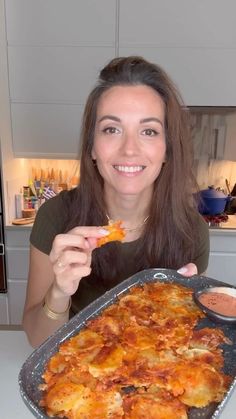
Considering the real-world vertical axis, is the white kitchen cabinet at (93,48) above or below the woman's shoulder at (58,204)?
above

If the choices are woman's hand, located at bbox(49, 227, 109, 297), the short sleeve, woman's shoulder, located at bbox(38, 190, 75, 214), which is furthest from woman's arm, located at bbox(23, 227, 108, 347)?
woman's shoulder, located at bbox(38, 190, 75, 214)

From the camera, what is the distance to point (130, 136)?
1186mm

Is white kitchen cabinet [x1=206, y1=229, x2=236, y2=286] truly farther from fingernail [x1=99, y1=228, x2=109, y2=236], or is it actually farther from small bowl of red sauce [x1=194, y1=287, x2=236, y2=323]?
fingernail [x1=99, y1=228, x2=109, y2=236]

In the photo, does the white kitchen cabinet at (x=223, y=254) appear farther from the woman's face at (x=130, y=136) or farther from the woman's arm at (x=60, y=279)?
the woman's arm at (x=60, y=279)

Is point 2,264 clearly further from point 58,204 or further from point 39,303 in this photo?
point 39,303

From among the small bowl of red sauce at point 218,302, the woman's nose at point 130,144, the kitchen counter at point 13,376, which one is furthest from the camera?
the woman's nose at point 130,144

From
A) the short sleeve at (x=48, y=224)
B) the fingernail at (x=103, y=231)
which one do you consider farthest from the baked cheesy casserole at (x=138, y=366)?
the short sleeve at (x=48, y=224)

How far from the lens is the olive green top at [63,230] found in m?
1.42

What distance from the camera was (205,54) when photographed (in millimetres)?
2707

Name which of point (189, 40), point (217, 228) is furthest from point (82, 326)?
point (189, 40)

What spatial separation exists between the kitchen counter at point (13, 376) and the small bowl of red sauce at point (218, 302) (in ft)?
0.64

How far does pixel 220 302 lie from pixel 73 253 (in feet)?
1.48

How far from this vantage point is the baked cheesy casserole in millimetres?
715

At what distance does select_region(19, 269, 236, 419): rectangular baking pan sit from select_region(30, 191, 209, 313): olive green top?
24cm
